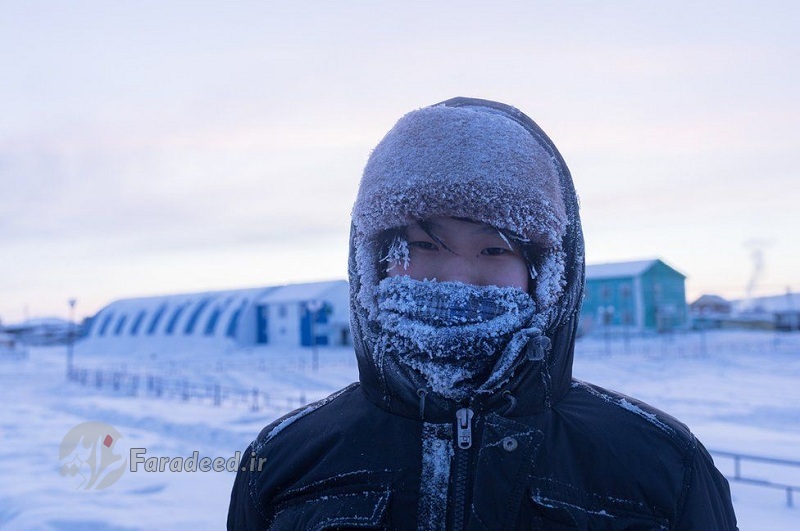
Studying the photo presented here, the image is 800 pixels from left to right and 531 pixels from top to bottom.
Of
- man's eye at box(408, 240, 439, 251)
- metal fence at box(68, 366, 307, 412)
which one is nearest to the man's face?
man's eye at box(408, 240, 439, 251)

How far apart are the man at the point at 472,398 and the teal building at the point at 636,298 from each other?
48432 mm

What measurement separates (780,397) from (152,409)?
17.2 meters

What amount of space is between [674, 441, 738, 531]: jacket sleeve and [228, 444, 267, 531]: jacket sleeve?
3.35 feet

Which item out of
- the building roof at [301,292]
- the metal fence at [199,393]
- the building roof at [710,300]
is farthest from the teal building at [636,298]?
the metal fence at [199,393]

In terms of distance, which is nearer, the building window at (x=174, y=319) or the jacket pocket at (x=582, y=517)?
the jacket pocket at (x=582, y=517)

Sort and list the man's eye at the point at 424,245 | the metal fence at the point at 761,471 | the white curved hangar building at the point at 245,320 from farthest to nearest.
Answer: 1. the white curved hangar building at the point at 245,320
2. the metal fence at the point at 761,471
3. the man's eye at the point at 424,245

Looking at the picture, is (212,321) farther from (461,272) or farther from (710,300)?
(710,300)

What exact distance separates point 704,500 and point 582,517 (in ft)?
1.04

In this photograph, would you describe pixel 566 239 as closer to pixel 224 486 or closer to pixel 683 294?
pixel 224 486

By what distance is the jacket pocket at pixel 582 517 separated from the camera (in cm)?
132

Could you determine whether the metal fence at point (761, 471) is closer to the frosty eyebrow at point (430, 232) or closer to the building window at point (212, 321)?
the frosty eyebrow at point (430, 232)

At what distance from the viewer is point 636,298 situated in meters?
48.5

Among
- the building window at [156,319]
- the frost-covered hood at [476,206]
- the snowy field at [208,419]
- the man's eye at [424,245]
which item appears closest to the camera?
the frost-covered hood at [476,206]

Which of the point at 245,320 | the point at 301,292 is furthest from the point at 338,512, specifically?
the point at 245,320
